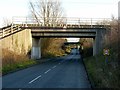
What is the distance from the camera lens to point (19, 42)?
1845 inches

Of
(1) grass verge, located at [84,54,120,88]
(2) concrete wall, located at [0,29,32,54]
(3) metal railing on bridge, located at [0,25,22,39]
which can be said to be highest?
(3) metal railing on bridge, located at [0,25,22,39]

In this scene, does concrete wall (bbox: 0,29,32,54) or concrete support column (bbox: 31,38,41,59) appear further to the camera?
concrete support column (bbox: 31,38,41,59)

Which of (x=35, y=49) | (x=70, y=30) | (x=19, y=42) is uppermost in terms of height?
(x=70, y=30)

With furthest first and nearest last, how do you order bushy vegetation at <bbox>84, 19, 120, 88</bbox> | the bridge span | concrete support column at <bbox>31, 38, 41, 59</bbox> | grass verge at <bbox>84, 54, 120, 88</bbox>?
concrete support column at <bbox>31, 38, 41, 59</bbox>, the bridge span, bushy vegetation at <bbox>84, 19, 120, 88</bbox>, grass verge at <bbox>84, 54, 120, 88</bbox>

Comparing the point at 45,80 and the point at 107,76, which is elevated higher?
the point at 107,76

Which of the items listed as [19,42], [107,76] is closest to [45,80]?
[107,76]

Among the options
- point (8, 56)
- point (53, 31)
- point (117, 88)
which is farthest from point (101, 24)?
point (117, 88)

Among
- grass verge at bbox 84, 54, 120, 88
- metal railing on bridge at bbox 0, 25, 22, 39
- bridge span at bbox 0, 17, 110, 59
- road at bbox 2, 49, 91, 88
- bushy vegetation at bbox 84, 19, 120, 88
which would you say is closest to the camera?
grass verge at bbox 84, 54, 120, 88

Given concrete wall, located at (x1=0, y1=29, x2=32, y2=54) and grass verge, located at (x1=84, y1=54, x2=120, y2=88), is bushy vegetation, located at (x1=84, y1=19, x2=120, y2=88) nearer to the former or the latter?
grass verge, located at (x1=84, y1=54, x2=120, y2=88)

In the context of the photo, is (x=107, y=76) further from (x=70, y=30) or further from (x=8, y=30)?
(x=70, y=30)

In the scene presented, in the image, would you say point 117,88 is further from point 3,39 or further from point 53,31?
point 53,31

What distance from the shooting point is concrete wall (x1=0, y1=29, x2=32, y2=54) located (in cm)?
4128

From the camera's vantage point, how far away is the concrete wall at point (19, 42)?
4128cm

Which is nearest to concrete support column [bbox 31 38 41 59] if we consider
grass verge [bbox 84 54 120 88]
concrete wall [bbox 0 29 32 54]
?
concrete wall [bbox 0 29 32 54]
